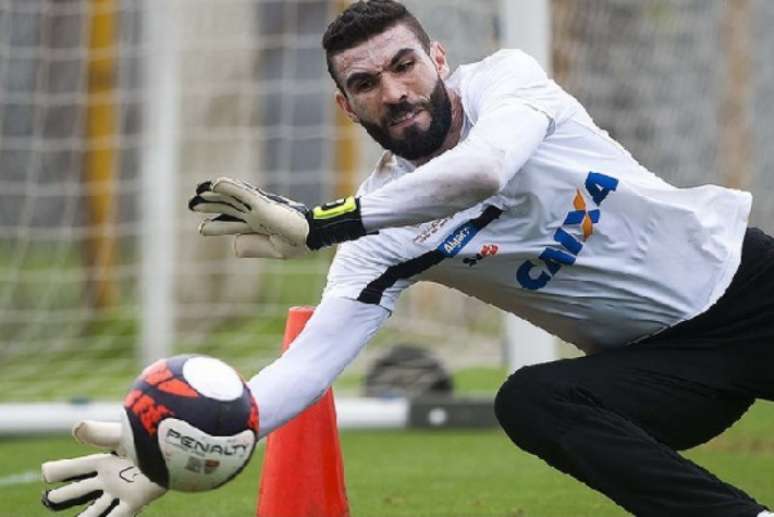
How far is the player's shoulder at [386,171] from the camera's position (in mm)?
4371

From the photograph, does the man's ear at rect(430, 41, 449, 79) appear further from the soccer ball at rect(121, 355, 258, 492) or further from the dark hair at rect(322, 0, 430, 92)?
the soccer ball at rect(121, 355, 258, 492)

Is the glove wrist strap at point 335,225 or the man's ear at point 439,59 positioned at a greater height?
the man's ear at point 439,59

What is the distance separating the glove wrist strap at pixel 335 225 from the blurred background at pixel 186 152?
4768 millimetres

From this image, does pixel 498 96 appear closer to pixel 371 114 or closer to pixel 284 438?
pixel 371 114

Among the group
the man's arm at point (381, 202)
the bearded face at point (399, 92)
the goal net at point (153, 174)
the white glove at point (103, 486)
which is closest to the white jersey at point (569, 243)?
the bearded face at point (399, 92)

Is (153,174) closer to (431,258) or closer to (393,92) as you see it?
(431,258)

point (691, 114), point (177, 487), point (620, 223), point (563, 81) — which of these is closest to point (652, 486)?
point (620, 223)

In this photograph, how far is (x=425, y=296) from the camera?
32.1ft

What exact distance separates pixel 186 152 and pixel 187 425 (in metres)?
7.61

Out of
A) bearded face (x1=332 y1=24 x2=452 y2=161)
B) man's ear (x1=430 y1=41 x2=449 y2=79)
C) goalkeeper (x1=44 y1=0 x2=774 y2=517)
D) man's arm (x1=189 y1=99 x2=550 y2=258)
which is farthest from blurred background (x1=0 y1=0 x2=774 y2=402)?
man's arm (x1=189 y1=99 x2=550 y2=258)

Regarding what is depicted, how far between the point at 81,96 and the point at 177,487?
612cm

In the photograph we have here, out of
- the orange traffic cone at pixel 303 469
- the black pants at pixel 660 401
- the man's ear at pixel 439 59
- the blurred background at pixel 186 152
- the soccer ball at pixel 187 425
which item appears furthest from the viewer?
the blurred background at pixel 186 152

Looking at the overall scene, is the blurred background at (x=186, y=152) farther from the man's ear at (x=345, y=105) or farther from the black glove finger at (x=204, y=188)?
the black glove finger at (x=204, y=188)

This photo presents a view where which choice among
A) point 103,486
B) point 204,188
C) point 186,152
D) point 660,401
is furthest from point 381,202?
point 186,152
